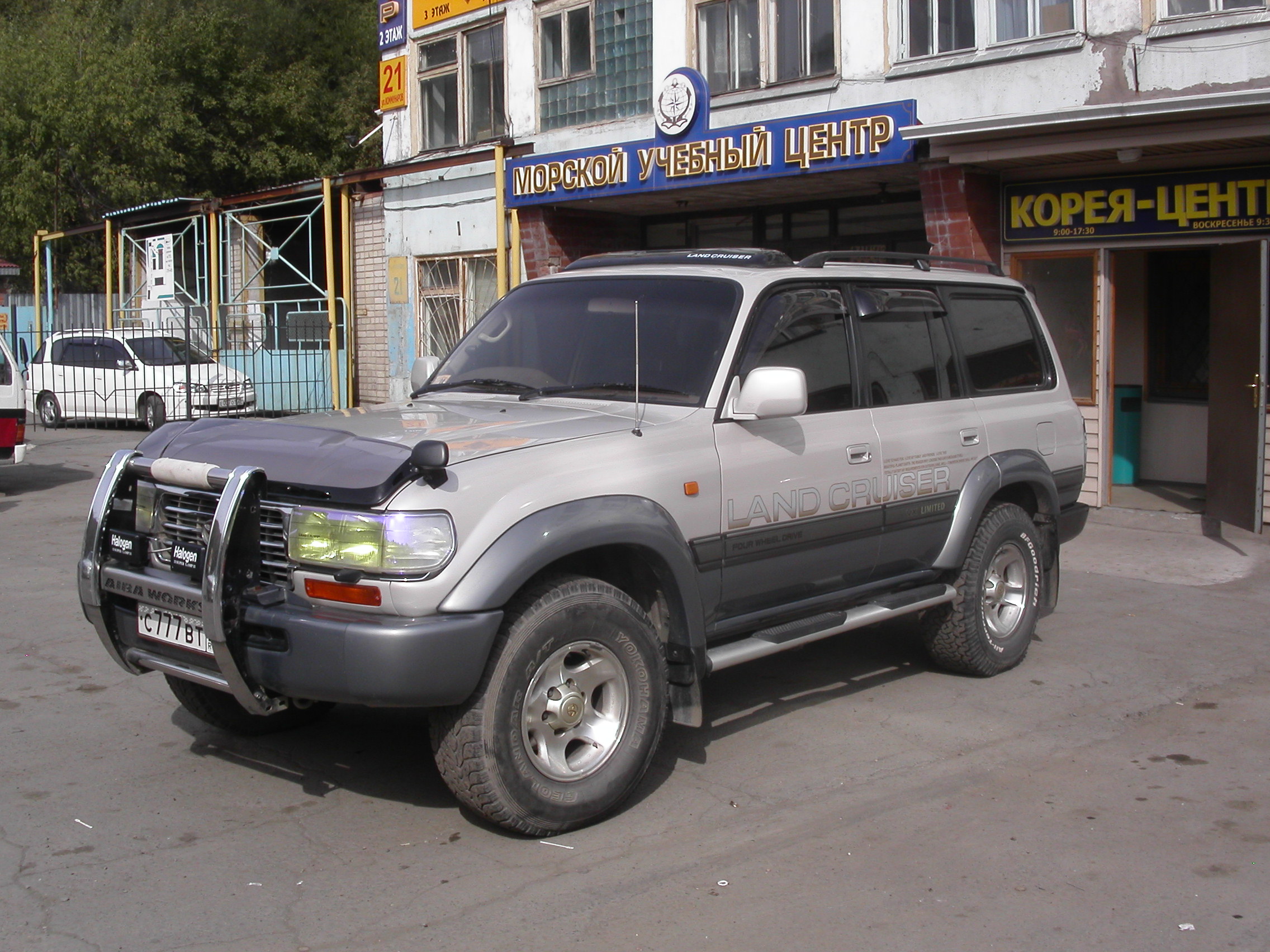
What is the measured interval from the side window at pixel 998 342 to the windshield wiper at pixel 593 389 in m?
1.91

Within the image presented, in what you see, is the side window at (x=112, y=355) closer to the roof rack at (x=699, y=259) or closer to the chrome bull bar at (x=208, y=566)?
the roof rack at (x=699, y=259)

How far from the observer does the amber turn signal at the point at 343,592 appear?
13.0 feet

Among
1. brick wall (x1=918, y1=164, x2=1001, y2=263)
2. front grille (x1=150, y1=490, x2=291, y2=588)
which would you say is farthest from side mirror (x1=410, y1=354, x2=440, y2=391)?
brick wall (x1=918, y1=164, x2=1001, y2=263)

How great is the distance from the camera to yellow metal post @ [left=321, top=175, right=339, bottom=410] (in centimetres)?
1905

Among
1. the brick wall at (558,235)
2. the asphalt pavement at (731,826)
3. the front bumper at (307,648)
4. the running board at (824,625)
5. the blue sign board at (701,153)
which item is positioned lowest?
the asphalt pavement at (731,826)

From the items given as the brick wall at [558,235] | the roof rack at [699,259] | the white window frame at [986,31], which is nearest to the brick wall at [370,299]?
the brick wall at [558,235]

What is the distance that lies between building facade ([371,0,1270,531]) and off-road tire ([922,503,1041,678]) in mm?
4341

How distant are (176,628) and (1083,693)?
166 inches

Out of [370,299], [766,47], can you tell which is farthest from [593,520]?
[370,299]

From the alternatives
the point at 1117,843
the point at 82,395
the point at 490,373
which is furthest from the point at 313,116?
the point at 1117,843

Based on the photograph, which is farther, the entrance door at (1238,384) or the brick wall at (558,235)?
the brick wall at (558,235)

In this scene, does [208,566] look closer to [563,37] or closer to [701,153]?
[701,153]

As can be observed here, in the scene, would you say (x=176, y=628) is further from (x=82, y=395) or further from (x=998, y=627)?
(x=82, y=395)

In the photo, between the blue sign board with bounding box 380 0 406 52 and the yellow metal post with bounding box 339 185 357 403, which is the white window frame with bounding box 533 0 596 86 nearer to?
the blue sign board with bounding box 380 0 406 52
